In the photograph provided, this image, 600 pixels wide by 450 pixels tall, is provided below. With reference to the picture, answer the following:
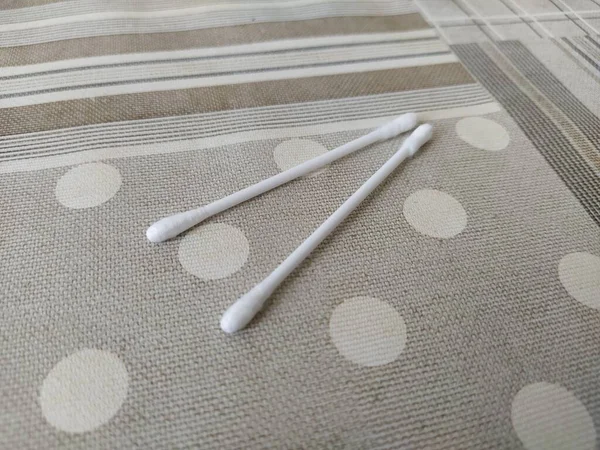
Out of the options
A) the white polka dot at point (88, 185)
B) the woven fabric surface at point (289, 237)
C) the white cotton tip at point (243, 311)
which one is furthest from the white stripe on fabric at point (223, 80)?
the white cotton tip at point (243, 311)

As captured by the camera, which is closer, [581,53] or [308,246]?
[308,246]

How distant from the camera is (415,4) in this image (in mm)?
616

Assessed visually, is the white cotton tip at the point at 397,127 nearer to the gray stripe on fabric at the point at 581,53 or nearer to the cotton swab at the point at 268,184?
the cotton swab at the point at 268,184

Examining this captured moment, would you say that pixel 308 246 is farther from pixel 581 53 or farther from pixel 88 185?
pixel 581 53

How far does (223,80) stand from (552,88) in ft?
1.15

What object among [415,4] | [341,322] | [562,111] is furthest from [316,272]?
[415,4]

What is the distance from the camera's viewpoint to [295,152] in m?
0.42

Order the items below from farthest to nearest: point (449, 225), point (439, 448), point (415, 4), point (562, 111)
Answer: point (415, 4), point (562, 111), point (449, 225), point (439, 448)

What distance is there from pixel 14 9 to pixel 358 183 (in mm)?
454

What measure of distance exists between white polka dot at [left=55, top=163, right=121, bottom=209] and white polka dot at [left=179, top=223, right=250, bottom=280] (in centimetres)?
8

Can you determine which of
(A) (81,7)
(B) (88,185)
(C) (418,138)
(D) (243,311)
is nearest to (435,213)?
(C) (418,138)

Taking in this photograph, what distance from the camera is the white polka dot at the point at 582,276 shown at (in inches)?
13.6

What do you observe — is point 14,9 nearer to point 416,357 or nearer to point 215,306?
point 215,306

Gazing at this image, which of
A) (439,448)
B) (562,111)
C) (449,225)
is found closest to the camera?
(439,448)
